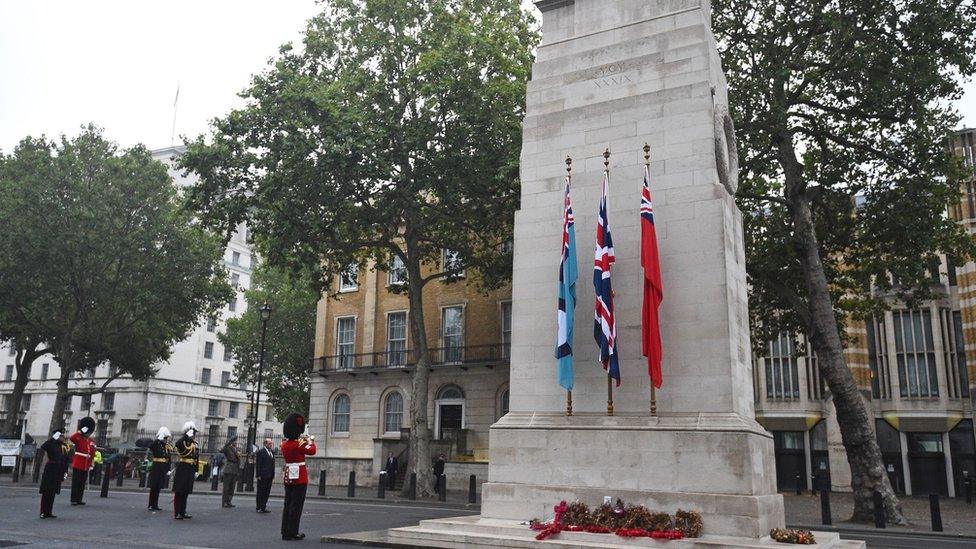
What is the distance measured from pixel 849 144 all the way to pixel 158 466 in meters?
20.0

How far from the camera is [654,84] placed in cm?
1341

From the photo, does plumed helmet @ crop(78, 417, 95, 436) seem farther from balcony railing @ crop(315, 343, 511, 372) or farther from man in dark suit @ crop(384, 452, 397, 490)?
balcony railing @ crop(315, 343, 511, 372)

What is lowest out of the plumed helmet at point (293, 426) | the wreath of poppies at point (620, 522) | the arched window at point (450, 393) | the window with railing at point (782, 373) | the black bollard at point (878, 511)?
the black bollard at point (878, 511)

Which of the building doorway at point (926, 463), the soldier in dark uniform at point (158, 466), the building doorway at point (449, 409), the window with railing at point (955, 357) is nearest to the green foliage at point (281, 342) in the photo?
the building doorway at point (449, 409)

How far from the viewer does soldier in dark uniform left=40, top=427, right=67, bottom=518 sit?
576 inches

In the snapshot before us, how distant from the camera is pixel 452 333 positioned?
3806 cm

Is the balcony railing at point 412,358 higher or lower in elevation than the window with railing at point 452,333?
lower

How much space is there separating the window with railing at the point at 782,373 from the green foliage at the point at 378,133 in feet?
61.6

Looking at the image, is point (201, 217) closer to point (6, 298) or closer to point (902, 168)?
point (6, 298)

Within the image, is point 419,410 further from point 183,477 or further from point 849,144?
point 849,144

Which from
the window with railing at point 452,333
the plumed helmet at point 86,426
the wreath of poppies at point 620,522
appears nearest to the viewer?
the wreath of poppies at point 620,522

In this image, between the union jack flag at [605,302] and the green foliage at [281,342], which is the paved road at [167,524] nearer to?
the union jack flag at [605,302]

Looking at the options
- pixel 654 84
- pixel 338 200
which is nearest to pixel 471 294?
pixel 338 200

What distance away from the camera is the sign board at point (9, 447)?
34.4 metres
